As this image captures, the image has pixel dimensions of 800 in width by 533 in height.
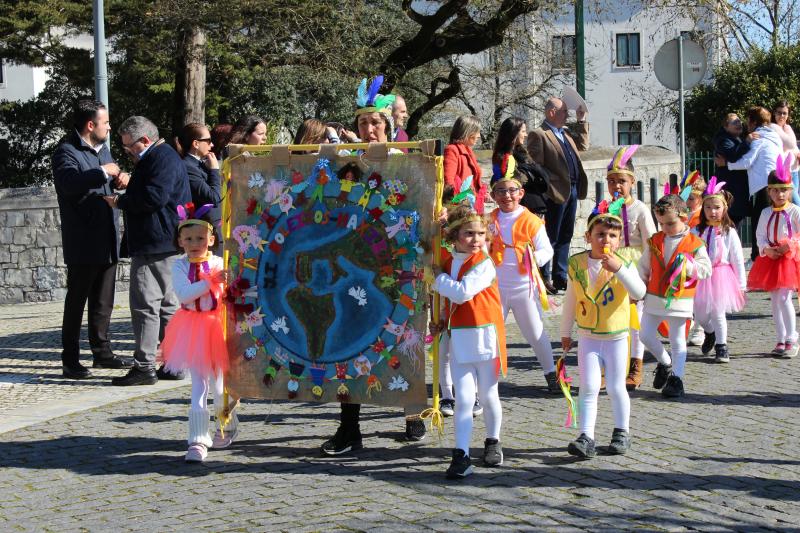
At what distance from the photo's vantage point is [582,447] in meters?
6.64

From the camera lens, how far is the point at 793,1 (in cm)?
4147

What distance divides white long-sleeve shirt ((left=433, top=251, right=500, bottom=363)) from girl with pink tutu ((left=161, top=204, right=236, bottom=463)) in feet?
4.56

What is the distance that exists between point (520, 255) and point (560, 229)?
510 cm

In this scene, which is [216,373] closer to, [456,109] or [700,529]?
[700,529]

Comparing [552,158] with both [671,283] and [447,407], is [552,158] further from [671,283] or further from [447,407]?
[447,407]

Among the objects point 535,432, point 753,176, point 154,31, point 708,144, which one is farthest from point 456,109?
point 535,432

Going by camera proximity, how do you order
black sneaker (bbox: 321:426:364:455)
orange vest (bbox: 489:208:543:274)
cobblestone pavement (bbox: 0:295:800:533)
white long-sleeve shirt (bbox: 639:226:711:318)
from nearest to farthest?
cobblestone pavement (bbox: 0:295:800:533) → black sneaker (bbox: 321:426:364:455) → orange vest (bbox: 489:208:543:274) → white long-sleeve shirt (bbox: 639:226:711:318)

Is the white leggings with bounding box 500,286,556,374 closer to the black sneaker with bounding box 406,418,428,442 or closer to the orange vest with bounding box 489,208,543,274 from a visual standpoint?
the orange vest with bounding box 489,208,543,274

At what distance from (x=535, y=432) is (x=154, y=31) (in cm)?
1301

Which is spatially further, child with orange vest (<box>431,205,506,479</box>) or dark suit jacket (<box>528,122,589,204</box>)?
dark suit jacket (<box>528,122,589,204</box>)

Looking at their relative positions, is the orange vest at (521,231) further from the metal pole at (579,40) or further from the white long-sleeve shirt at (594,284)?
the metal pole at (579,40)

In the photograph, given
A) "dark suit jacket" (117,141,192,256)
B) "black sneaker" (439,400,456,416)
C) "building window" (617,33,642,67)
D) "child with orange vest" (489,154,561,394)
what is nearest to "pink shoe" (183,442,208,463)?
"black sneaker" (439,400,456,416)

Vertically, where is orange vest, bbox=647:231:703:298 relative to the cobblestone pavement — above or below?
above

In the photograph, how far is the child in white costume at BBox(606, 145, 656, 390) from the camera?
8.83 m
